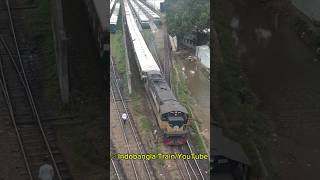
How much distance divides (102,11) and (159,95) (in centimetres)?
694

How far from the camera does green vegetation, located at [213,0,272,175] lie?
19.3m

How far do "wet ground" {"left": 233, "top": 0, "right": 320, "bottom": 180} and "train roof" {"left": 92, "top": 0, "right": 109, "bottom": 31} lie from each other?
7.22 metres

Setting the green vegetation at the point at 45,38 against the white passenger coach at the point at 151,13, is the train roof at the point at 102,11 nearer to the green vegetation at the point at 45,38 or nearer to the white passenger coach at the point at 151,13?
the green vegetation at the point at 45,38

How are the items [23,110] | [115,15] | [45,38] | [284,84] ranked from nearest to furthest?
[115,15]
[23,110]
[45,38]
[284,84]

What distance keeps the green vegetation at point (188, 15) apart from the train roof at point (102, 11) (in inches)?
225

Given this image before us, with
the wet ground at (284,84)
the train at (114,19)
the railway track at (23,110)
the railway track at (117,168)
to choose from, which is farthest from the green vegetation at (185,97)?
the wet ground at (284,84)

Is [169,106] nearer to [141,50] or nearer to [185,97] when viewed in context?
[185,97]

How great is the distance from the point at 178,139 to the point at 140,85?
186 centimetres

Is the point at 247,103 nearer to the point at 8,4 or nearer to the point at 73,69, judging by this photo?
the point at 73,69

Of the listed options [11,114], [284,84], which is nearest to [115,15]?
[11,114]

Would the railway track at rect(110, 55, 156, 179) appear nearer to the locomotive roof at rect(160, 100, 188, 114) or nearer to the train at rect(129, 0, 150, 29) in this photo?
the locomotive roof at rect(160, 100, 188, 114)

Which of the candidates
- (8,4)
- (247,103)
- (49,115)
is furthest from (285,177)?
(8,4)

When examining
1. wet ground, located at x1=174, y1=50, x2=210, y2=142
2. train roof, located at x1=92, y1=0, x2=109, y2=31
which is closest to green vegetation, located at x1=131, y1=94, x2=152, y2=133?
wet ground, located at x1=174, y1=50, x2=210, y2=142

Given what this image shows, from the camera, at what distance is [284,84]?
24688mm
